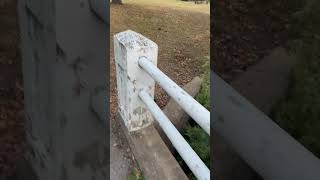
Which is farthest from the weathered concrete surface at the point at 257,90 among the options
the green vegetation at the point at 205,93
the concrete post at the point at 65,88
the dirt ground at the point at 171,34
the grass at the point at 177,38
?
the dirt ground at the point at 171,34

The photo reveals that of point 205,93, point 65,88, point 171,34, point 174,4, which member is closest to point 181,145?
point 205,93

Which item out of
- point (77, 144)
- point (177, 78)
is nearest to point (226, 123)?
point (77, 144)

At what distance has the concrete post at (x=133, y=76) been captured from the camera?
139 inches

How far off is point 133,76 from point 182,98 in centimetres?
97

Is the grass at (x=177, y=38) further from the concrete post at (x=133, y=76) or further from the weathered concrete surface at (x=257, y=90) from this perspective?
the weathered concrete surface at (x=257, y=90)

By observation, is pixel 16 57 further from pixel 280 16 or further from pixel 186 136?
pixel 186 136

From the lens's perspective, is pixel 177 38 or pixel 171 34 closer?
pixel 177 38

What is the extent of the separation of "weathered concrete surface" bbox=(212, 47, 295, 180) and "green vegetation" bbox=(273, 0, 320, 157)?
2 cm

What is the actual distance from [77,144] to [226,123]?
32 cm

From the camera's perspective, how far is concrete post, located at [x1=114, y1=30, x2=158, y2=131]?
3.54 m

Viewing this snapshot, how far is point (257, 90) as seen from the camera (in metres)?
0.64

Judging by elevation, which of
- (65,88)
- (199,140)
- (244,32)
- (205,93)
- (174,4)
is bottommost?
(199,140)

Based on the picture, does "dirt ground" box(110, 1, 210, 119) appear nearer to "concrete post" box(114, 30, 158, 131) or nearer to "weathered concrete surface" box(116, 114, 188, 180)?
"concrete post" box(114, 30, 158, 131)

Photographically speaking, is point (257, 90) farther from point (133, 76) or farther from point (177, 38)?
point (177, 38)
